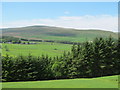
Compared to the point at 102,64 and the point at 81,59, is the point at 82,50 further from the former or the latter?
the point at 102,64

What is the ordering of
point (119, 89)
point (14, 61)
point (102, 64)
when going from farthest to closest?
point (14, 61) → point (102, 64) → point (119, 89)

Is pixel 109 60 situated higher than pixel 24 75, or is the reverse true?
pixel 109 60

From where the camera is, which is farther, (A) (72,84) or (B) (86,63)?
(B) (86,63)

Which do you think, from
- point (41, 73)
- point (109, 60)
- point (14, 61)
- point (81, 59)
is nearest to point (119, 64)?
point (109, 60)

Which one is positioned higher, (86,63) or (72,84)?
(72,84)

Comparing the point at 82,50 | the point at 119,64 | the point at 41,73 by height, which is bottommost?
the point at 41,73

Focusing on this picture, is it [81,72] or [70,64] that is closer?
[81,72]

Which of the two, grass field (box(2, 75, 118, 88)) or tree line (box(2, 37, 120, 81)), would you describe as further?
tree line (box(2, 37, 120, 81))

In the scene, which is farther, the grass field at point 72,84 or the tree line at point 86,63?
the tree line at point 86,63

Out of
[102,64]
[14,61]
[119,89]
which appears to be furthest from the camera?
[14,61]

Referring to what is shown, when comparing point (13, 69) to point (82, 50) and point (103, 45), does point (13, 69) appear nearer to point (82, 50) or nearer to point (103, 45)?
point (82, 50)

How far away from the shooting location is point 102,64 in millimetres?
48781

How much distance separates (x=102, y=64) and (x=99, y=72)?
9.51ft

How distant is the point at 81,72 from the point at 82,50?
6637mm
